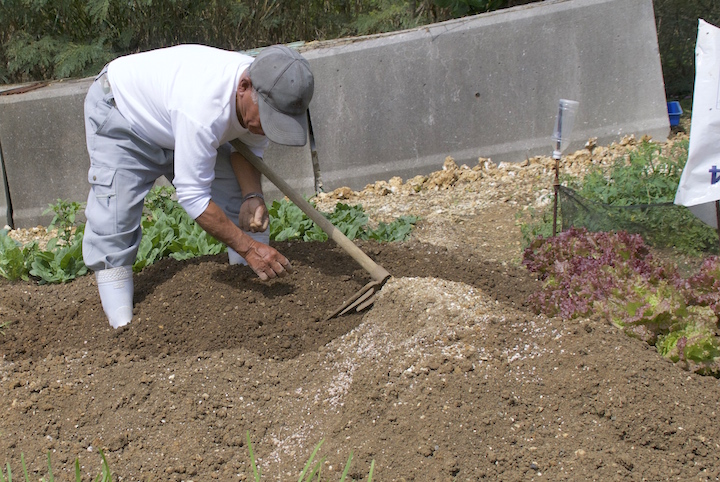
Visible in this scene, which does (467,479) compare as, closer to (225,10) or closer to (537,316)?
(537,316)

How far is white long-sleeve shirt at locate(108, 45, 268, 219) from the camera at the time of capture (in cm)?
309

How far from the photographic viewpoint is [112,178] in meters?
3.51

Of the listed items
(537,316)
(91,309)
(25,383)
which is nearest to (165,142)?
(91,309)

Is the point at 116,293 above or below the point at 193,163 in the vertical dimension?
below

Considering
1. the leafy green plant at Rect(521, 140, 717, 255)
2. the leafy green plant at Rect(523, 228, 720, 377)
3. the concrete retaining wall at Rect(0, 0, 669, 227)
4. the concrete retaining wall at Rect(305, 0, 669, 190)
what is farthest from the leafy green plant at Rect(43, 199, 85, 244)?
the leafy green plant at Rect(523, 228, 720, 377)

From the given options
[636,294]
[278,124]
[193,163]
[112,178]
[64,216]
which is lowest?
[64,216]

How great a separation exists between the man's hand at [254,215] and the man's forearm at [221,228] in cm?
31

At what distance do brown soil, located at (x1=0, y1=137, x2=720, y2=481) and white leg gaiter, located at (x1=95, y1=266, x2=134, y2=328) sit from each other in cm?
9

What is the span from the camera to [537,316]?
10.5 feet

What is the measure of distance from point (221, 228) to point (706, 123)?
6.99 ft

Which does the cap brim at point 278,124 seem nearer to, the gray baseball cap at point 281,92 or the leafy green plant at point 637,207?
the gray baseball cap at point 281,92

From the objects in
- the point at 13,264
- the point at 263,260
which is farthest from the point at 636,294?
the point at 13,264

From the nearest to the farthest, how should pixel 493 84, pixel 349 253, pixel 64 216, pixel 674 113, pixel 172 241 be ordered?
pixel 349 253, pixel 172 241, pixel 64 216, pixel 493 84, pixel 674 113

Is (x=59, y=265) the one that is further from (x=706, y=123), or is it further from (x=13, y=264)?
(x=706, y=123)
